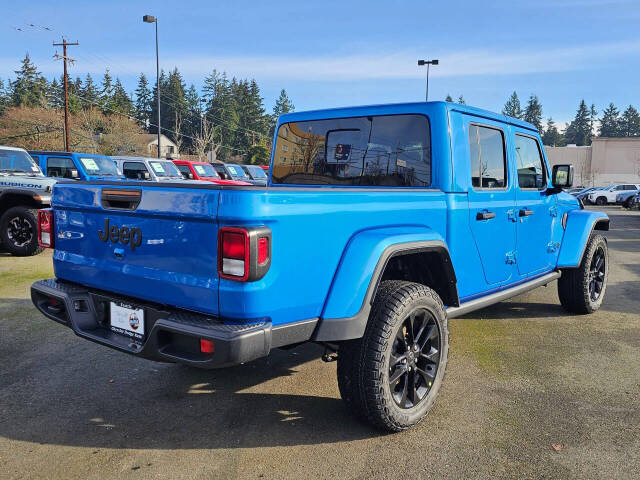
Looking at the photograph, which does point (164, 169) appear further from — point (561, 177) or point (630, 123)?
point (630, 123)

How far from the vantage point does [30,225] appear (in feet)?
29.5

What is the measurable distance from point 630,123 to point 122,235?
14630 centimetres

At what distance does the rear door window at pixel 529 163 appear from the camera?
4430 mm

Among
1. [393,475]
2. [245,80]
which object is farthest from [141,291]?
[245,80]

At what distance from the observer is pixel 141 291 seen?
2.71m

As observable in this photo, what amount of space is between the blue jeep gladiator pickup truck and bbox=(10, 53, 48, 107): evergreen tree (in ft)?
286

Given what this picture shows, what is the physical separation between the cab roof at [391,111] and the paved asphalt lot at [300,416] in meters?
1.99

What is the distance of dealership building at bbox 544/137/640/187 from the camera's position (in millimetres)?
64125

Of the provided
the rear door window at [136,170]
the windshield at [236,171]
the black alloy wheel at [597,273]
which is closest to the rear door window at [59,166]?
the rear door window at [136,170]

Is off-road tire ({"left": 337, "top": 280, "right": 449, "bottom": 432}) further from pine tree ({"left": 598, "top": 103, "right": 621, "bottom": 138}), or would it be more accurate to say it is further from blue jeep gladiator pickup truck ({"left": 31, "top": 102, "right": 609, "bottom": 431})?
pine tree ({"left": 598, "top": 103, "right": 621, "bottom": 138})

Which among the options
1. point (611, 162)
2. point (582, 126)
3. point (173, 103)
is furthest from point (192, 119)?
point (582, 126)

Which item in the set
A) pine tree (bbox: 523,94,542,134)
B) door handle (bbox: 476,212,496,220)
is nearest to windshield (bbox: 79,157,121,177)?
door handle (bbox: 476,212,496,220)

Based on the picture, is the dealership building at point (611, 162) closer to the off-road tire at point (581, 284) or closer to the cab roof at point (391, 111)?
the off-road tire at point (581, 284)

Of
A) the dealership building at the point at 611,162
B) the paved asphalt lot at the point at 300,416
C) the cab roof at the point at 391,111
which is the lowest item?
the paved asphalt lot at the point at 300,416
